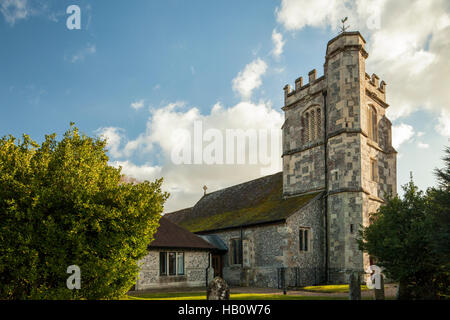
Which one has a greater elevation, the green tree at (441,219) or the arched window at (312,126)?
the arched window at (312,126)

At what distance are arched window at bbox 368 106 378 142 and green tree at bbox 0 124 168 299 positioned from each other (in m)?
21.2

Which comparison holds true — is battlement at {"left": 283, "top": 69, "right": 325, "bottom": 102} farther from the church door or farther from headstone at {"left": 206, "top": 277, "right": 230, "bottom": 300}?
headstone at {"left": 206, "top": 277, "right": 230, "bottom": 300}

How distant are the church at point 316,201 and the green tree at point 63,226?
443 inches

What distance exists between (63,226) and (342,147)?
19.9 m

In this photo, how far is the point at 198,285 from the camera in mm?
26719

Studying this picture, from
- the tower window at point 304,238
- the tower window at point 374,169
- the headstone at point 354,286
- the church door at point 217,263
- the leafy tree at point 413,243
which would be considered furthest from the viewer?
the church door at point 217,263

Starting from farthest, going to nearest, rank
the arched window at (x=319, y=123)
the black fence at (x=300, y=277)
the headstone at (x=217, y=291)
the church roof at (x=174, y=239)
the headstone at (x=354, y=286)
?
the arched window at (x=319, y=123) < the church roof at (x=174, y=239) < the black fence at (x=300, y=277) < the headstone at (x=354, y=286) < the headstone at (x=217, y=291)

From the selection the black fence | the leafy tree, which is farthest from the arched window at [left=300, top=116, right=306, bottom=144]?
the leafy tree

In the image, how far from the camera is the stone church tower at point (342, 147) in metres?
25.6

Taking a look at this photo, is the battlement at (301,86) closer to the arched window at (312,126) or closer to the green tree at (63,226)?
the arched window at (312,126)

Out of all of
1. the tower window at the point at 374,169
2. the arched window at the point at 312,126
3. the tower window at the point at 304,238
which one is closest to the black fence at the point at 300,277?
the tower window at the point at 304,238

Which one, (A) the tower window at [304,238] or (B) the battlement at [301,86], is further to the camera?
(B) the battlement at [301,86]

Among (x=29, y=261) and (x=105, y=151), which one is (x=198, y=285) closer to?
(x=105, y=151)

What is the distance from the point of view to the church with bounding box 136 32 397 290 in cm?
2527
